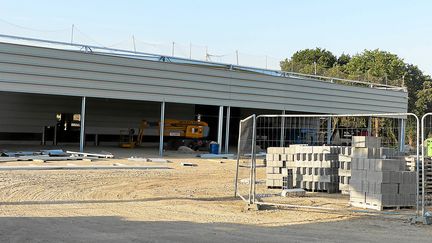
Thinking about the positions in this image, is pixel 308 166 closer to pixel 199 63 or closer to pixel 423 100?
pixel 199 63

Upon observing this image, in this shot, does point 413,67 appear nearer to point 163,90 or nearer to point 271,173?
point 163,90

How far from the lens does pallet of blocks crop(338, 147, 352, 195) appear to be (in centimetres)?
1485

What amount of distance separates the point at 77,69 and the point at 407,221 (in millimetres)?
20635

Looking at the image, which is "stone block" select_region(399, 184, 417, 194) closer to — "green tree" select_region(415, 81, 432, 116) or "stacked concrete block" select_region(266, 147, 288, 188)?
"stacked concrete block" select_region(266, 147, 288, 188)

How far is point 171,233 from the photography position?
8609 millimetres

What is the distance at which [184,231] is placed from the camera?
886cm

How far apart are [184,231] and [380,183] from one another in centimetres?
563

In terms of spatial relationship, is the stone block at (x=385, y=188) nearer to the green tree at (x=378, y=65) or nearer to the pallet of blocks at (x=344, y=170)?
the pallet of blocks at (x=344, y=170)

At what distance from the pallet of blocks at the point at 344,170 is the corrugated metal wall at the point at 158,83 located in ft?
54.0

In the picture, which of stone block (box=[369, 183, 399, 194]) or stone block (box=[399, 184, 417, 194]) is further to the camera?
stone block (box=[399, 184, 417, 194])

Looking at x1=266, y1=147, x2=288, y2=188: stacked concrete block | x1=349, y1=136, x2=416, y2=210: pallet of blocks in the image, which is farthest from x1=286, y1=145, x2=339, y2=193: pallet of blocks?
x1=349, y1=136, x2=416, y2=210: pallet of blocks

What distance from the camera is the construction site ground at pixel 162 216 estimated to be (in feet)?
27.8

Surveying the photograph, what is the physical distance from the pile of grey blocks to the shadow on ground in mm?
5071

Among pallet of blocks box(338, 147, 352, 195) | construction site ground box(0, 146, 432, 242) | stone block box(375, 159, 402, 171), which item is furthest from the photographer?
pallet of blocks box(338, 147, 352, 195)
